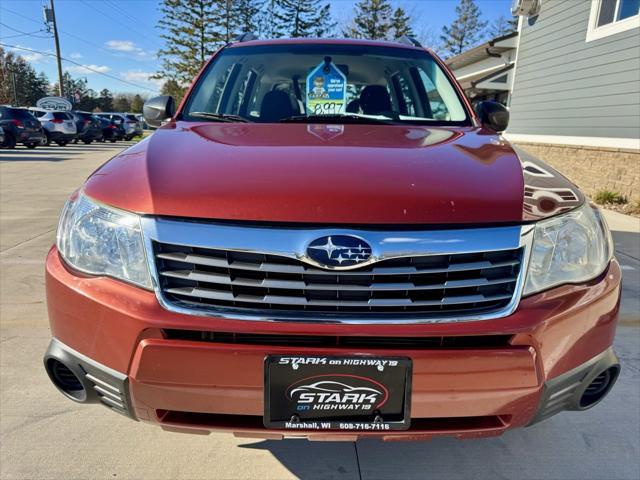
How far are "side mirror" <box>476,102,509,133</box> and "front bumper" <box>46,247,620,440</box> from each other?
1393 millimetres

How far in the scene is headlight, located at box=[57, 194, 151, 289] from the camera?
54.3 inches

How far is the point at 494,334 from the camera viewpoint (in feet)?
4.37

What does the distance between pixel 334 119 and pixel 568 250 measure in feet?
4.19

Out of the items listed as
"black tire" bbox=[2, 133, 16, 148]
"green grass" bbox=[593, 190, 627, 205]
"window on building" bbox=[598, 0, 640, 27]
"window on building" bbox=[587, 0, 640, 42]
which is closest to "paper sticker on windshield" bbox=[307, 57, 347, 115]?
"green grass" bbox=[593, 190, 627, 205]

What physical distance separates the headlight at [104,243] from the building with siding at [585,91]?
7735 millimetres

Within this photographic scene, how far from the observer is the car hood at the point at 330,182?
4.39ft

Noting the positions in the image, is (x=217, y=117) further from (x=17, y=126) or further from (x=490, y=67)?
(x=17, y=126)

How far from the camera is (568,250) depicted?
1.46 meters

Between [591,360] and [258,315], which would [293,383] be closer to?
[258,315]

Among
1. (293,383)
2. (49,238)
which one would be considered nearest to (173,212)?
(293,383)

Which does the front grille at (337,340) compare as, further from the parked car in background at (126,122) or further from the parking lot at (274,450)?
the parked car in background at (126,122)

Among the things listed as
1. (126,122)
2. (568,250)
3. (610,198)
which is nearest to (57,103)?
(126,122)

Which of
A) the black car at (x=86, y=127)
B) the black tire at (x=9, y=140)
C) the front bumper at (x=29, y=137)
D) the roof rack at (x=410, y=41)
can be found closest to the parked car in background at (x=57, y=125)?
the black car at (x=86, y=127)

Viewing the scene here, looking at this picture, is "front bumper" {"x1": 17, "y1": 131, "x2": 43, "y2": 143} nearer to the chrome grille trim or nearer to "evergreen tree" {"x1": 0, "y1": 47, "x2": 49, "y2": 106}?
the chrome grille trim
